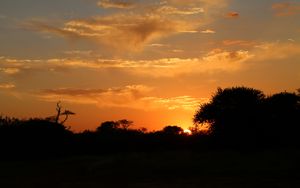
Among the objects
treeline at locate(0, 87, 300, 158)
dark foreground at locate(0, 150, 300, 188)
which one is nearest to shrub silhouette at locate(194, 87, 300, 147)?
treeline at locate(0, 87, 300, 158)

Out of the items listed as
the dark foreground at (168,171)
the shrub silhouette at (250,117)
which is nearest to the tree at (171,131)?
the shrub silhouette at (250,117)

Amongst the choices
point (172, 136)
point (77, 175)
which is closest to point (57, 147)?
point (172, 136)

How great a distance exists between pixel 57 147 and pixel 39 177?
65.6ft

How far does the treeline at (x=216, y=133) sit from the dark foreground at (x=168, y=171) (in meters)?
9.02

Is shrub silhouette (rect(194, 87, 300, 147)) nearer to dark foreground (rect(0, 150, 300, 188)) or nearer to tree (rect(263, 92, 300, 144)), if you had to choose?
tree (rect(263, 92, 300, 144))

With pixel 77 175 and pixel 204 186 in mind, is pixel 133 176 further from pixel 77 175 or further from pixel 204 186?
pixel 204 186

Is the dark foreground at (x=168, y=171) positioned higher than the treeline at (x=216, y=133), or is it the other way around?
the treeline at (x=216, y=133)

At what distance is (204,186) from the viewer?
23.6 m

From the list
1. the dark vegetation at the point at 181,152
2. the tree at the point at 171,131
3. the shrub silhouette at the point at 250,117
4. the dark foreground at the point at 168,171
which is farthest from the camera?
the tree at the point at 171,131

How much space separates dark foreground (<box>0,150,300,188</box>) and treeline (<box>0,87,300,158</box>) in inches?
355

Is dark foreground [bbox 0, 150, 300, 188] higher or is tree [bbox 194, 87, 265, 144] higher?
tree [bbox 194, 87, 265, 144]

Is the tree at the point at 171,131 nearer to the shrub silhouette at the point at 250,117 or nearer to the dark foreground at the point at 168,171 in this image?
the shrub silhouette at the point at 250,117

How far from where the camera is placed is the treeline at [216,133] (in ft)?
152

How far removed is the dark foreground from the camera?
25709 millimetres
